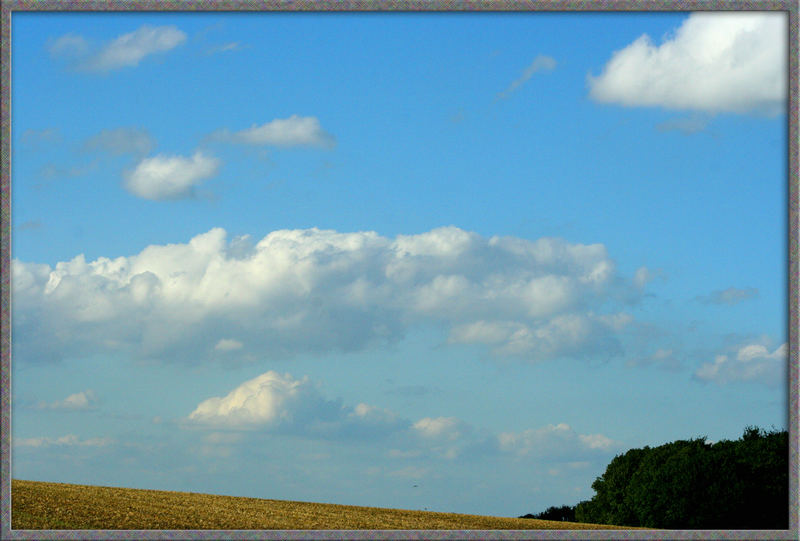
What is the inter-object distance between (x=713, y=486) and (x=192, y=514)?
3707 cm

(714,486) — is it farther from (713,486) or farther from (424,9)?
(424,9)

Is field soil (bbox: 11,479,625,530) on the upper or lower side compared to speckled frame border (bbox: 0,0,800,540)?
lower

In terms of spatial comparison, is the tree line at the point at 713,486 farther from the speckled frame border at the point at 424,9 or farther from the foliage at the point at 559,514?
the speckled frame border at the point at 424,9

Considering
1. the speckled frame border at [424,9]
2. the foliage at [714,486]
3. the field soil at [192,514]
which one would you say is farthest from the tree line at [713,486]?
the speckled frame border at [424,9]

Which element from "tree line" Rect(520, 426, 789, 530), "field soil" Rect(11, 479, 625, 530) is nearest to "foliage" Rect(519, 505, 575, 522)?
"tree line" Rect(520, 426, 789, 530)

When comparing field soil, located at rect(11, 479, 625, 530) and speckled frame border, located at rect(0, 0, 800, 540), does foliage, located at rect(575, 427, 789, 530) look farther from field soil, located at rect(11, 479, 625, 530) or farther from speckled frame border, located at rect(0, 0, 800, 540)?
speckled frame border, located at rect(0, 0, 800, 540)

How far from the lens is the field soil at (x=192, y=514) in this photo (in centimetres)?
2594

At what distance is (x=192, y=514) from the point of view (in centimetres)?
2825

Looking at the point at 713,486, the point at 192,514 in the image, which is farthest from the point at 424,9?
the point at 713,486

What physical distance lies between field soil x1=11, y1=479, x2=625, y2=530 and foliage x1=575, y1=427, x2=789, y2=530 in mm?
24371

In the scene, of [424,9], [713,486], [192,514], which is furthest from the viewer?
[713,486]

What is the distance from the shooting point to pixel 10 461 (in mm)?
20328

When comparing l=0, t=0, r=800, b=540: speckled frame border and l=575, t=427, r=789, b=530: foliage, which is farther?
l=575, t=427, r=789, b=530: foliage

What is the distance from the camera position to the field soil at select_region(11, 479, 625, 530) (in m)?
25.9
